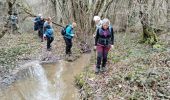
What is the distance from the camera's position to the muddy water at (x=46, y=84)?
10.4 metres

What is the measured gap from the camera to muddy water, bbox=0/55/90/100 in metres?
10.4

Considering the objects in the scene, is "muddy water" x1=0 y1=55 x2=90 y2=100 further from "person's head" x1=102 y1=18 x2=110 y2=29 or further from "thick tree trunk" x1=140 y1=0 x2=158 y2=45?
"thick tree trunk" x1=140 y1=0 x2=158 y2=45

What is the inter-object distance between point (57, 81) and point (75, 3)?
30.0ft

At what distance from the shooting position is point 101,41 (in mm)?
10625

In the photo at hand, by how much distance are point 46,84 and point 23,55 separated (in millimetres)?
5329

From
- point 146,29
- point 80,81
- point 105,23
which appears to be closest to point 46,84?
point 80,81

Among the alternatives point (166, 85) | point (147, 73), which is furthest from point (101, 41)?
point (166, 85)

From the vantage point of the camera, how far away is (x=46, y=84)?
461 inches

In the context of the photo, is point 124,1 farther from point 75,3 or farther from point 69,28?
point 69,28

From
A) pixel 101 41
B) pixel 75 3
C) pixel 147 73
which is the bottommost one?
pixel 147 73

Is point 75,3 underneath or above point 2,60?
above

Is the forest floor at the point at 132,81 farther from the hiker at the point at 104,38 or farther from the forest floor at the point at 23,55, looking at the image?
the forest floor at the point at 23,55

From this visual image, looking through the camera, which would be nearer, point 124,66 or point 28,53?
point 124,66

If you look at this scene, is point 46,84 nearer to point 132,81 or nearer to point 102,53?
point 102,53
